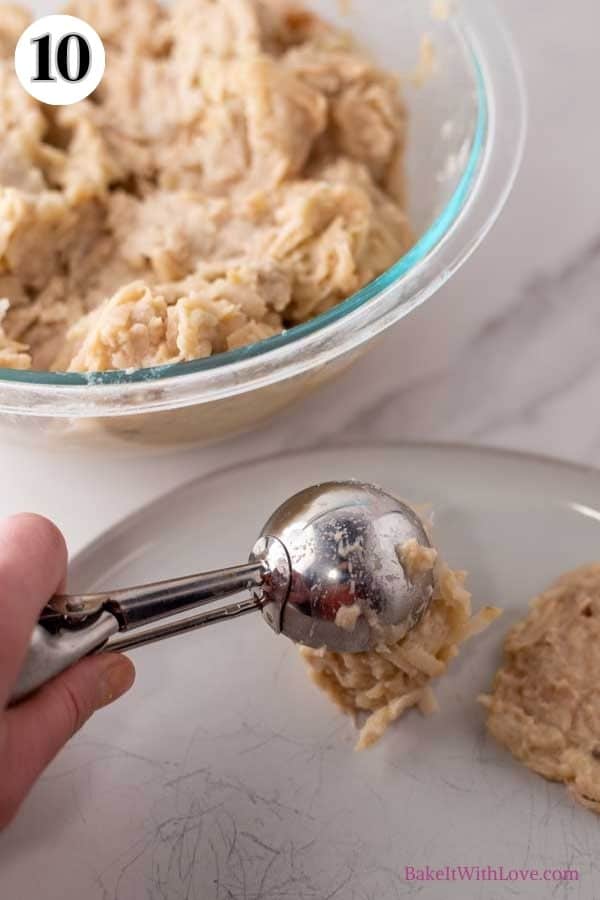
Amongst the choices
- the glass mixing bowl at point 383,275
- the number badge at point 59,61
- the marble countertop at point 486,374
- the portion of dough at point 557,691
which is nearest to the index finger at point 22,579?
the glass mixing bowl at point 383,275

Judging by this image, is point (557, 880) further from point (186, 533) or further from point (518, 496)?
point (186, 533)

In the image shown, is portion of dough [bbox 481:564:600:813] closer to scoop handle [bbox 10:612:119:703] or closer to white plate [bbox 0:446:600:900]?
white plate [bbox 0:446:600:900]

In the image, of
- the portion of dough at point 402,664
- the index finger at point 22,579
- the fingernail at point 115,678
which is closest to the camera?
the index finger at point 22,579

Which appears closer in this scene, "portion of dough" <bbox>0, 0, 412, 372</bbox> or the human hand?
the human hand

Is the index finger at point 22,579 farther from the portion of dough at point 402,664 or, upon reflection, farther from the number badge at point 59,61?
the number badge at point 59,61

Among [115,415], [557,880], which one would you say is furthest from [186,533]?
[557,880]

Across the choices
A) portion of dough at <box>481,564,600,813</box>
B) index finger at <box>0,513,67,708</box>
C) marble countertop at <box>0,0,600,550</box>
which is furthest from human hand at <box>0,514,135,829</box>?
portion of dough at <box>481,564,600,813</box>

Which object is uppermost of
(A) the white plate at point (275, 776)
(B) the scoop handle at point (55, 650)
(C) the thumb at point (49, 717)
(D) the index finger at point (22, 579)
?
(D) the index finger at point (22, 579)
